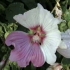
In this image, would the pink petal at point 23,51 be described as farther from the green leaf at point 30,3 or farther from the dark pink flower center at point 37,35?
the green leaf at point 30,3

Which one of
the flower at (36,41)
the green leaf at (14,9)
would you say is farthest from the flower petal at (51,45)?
the green leaf at (14,9)

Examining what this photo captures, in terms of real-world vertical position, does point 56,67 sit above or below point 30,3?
below

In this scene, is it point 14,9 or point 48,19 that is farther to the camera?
point 14,9

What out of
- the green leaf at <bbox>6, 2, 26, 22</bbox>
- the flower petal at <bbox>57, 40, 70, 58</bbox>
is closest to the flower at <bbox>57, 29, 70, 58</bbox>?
the flower petal at <bbox>57, 40, 70, 58</bbox>

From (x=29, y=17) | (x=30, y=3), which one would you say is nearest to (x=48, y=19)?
(x=29, y=17)

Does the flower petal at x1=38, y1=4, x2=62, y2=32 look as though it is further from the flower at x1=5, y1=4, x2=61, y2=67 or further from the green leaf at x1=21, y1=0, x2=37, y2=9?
the green leaf at x1=21, y1=0, x2=37, y2=9

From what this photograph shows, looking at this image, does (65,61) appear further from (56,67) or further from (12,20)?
(12,20)
